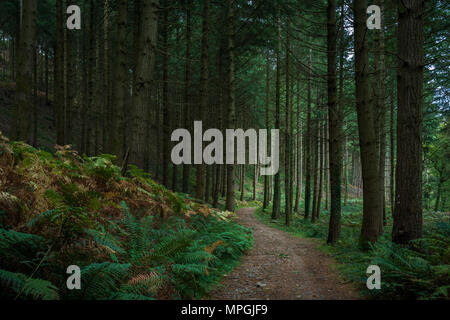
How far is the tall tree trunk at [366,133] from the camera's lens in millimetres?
6355

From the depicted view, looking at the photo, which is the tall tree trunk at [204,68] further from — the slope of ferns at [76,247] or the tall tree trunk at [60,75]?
the tall tree trunk at [60,75]

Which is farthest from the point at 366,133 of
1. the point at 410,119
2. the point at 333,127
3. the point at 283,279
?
the point at 283,279

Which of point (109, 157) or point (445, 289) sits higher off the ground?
point (109, 157)

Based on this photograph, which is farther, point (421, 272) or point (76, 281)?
point (421, 272)

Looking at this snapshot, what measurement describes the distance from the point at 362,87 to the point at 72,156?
302 inches

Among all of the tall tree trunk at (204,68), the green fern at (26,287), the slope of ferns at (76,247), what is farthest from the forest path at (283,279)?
the tall tree trunk at (204,68)

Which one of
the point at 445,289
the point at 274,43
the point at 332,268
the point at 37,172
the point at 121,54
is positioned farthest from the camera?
the point at 274,43

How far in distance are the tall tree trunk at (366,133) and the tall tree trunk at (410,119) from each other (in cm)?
138

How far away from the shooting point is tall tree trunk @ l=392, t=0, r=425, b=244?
191 inches

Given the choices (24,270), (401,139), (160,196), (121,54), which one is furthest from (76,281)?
(121,54)

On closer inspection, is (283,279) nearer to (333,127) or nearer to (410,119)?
(410,119)

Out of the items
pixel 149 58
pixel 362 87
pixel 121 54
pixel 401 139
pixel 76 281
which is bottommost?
pixel 76 281

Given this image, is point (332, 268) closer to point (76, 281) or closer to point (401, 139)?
point (401, 139)

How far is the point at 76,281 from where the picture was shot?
277 centimetres
